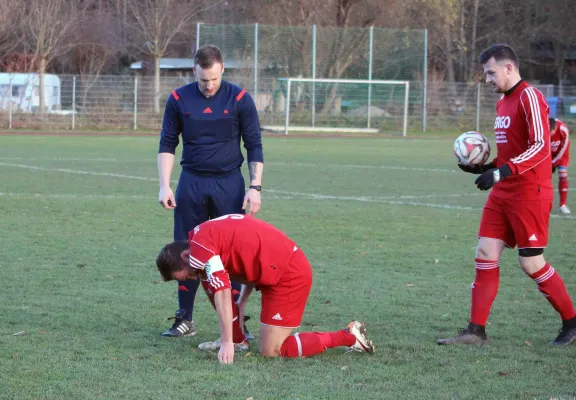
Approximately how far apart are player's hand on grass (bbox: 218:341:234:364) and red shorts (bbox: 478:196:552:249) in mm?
1988

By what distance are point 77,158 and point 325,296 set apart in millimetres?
16434

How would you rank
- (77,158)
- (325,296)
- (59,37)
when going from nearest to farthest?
(325,296) < (77,158) < (59,37)

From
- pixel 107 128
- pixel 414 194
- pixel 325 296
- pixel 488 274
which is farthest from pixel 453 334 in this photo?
pixel 107 128

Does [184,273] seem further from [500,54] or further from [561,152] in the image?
[561,152]

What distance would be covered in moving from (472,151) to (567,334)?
143 centimetres

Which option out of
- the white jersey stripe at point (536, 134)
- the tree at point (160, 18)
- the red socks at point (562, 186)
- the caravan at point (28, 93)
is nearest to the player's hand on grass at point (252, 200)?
the white jersey stripe at point (536, 134)

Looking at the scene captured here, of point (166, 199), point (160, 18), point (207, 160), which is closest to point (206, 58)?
point (207, 160)

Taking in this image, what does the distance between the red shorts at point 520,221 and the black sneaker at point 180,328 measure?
216cm

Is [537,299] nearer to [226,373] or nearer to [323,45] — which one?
[226,373]

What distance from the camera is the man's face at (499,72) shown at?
6.12 m

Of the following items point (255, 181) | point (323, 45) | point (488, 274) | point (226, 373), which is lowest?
point (226, 373)

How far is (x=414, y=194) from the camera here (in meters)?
16.2

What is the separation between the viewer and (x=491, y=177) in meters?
5.87

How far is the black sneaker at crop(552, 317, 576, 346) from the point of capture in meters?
6.23
